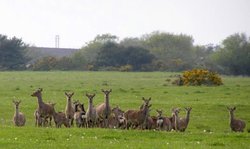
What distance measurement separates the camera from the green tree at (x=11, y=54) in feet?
387

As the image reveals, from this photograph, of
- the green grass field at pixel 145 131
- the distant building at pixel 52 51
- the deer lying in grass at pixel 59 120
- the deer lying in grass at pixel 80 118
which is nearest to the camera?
the green grass field at pixel 145 131

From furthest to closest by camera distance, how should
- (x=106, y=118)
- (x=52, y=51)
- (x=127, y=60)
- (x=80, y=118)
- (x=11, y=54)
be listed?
(x=52, y=51) < (x=127, y=60) < (x=11, y=54) < (x=106, y=118) < (x=80, y=118)

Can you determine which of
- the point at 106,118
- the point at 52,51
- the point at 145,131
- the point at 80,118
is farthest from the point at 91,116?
the point at 52,51

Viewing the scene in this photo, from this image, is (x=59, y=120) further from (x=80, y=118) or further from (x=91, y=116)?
(x=91, y=116)

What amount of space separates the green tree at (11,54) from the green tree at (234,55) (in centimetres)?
3771

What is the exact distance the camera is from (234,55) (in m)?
117

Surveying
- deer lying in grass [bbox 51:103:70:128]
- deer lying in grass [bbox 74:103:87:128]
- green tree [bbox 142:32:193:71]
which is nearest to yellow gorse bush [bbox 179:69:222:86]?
deer lying in grass [bbox 51:103:70:128]

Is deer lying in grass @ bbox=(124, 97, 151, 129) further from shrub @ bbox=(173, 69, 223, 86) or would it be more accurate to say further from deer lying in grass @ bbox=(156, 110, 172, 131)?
shrub @ bbox=(173, 69, 223, 86)

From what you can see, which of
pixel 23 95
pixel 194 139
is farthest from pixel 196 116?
pixel 23 95

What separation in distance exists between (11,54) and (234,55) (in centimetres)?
4244

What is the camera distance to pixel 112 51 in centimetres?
12119

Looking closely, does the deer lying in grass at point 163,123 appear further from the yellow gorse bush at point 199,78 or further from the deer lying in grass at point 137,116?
the yellow gorse bush at point 199,78

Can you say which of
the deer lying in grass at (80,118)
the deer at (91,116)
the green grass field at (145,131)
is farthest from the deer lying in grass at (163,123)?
the deer lying in grass at (80,118)

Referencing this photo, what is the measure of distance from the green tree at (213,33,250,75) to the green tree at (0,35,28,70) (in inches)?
1485
